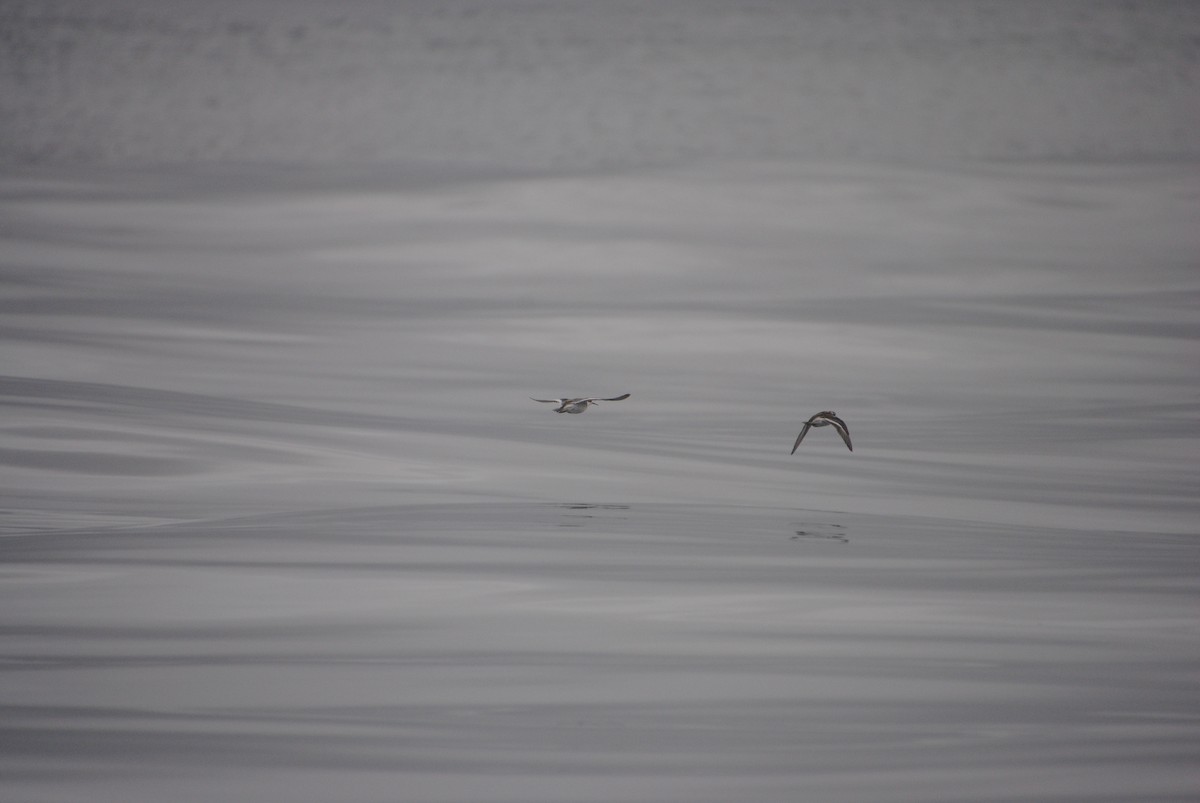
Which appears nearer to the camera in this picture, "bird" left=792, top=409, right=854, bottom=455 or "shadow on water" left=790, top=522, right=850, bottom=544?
"shadow on water" left=790, top=522, right=850, bottom=544

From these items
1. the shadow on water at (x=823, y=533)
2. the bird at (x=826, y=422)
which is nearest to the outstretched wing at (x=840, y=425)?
the bird at (x=826, y=422)

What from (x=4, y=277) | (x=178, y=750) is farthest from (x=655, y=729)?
(x=4, y=277)

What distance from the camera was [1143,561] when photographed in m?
4.52

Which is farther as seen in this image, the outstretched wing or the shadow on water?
the outstretched wing

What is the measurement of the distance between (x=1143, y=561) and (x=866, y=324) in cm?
382

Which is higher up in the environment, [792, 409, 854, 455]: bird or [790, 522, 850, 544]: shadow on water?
[792, 409, 854, 455]: bird

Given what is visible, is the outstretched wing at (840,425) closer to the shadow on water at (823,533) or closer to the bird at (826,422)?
the bird at (826,422)

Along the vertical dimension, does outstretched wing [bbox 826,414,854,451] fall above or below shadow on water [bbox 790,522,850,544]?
above

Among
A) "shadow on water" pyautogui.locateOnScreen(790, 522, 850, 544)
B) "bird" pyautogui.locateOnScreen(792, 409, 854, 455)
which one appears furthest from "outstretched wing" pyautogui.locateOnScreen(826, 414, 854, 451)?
→ "shadow on water" pyautogui.locateOnScreen(790, 522, 850, 544)

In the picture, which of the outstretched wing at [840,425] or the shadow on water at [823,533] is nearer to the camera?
the shadow on water at [823,533]

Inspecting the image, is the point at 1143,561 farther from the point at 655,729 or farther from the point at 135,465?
the point at 135,465

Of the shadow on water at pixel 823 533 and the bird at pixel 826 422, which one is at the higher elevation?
the bird at pixel 826 422

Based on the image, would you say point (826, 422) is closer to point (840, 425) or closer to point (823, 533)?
point (840, 425)

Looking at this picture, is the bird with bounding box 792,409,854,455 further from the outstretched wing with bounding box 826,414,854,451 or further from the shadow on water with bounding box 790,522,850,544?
the shadow on water with bounding box 790,522,850,544
